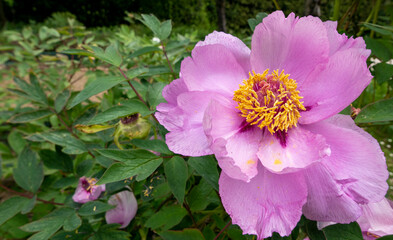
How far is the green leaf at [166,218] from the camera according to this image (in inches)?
21.6

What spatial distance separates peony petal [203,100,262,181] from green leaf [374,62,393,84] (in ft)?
1.22

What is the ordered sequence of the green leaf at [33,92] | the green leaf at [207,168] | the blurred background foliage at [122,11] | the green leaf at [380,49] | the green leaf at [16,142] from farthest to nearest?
the blurred background foliage at [122,11]
the green leaf at [16,142]
the green leaf at [33,92]
the green leaf at [380,49]
the green leaf at [207,168]

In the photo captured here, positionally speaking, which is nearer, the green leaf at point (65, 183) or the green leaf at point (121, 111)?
the green leaf at point (121, 111)

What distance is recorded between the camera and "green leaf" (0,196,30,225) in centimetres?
57

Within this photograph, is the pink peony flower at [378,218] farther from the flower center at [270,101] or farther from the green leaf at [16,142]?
the green leaf at [16,142]

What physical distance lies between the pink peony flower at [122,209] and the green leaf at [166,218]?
0.24 ft

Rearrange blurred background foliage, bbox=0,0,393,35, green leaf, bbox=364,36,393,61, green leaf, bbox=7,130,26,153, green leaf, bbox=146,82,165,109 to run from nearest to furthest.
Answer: green leaf, bbox=146,82,165,109
green leaf, bbox=364,36,393,61
green leaf, bbox=7,130,26,153
blurred background foliage, bbox=0,0,393,35

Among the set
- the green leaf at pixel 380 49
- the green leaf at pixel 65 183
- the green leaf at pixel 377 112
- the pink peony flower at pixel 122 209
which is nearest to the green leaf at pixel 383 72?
the green leaf at pixel 380 49

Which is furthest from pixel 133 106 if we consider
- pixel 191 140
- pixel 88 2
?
pixel 88 2

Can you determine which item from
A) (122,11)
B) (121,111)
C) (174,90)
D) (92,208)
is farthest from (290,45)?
(122,11)

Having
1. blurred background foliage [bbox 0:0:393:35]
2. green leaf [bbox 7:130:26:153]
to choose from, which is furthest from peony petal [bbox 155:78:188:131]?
blurred background foliage [bbox 0:0:393:35]

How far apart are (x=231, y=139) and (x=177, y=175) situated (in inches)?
4.2

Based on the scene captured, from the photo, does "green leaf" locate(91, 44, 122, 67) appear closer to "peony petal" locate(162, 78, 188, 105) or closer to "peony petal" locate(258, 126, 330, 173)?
"peony petal" locate(162, 78, 188, 105)

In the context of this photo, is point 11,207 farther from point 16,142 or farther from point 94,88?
point 16,142
